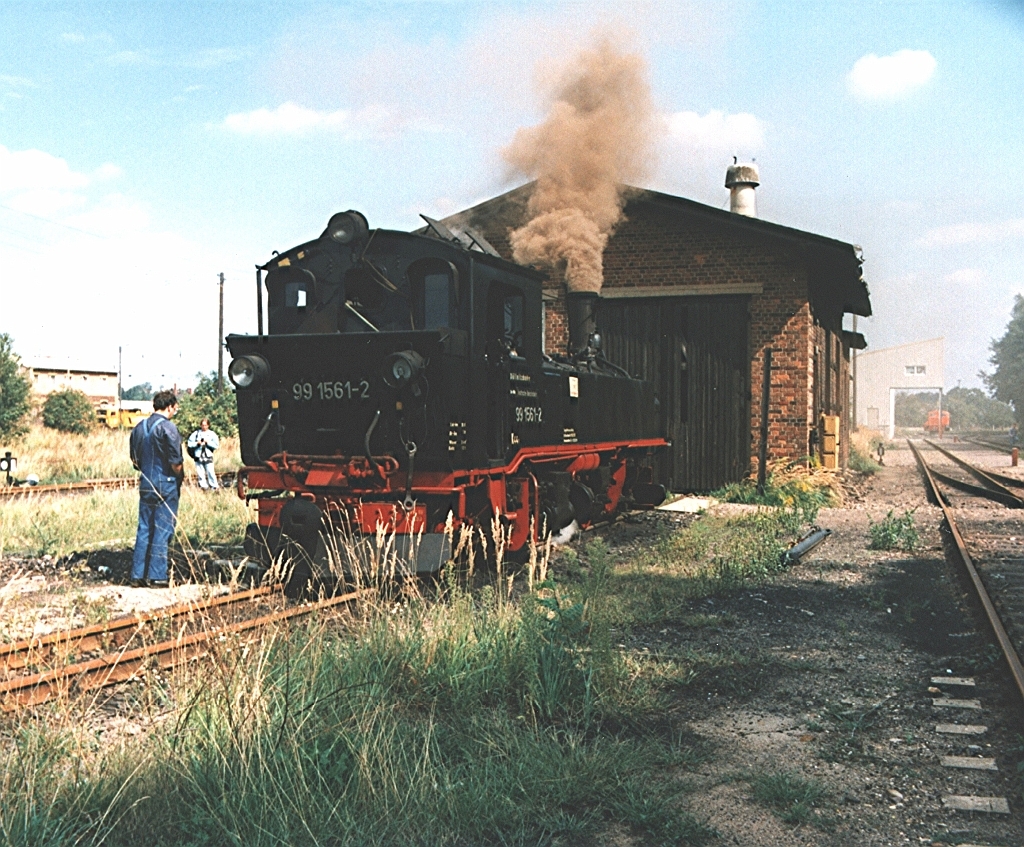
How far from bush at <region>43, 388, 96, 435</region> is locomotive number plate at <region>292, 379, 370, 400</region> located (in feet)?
132

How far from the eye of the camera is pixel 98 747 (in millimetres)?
3969

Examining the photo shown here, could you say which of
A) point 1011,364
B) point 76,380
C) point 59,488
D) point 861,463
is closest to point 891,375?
point 1011,364

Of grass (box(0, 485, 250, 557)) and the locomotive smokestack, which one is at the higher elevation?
the locomotive smokestack

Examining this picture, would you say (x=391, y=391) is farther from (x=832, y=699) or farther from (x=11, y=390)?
(x=11, y=390)

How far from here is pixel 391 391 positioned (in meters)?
7.95

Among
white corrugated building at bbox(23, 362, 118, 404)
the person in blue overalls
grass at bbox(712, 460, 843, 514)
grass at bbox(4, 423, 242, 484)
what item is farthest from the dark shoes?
white corrugated building at bbox(23, 362, 118, 404)

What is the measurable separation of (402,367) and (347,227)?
1.64 m

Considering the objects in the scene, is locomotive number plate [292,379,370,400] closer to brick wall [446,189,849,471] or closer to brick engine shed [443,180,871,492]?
brick wall [446,189,849,471]

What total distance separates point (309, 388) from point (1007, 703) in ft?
18.6

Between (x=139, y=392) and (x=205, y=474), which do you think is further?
(x=139, y=392)

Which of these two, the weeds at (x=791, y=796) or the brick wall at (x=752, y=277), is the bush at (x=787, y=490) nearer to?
the brick wall at (x=752, y=277)

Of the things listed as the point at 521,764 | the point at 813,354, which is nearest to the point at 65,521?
the point at 521,764

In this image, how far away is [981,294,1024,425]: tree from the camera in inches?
3115

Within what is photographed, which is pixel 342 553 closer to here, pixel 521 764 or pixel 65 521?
pixel 521 764
